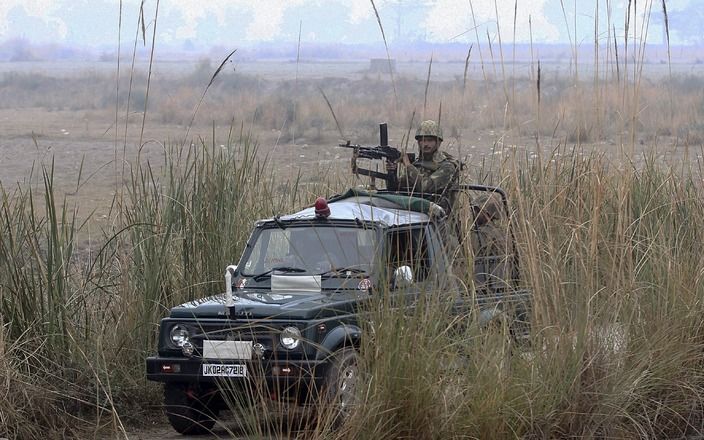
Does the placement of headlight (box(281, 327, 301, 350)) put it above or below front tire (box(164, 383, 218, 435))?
above

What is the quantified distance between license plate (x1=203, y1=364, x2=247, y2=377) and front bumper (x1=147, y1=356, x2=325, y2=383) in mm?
18

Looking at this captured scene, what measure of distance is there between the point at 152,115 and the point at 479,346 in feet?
143

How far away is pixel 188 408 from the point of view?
7617 mm

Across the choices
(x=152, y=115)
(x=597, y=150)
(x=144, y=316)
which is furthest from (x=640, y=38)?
(x=152, y=115)

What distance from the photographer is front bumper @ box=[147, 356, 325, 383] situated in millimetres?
7004

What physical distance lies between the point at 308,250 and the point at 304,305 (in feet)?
2.91

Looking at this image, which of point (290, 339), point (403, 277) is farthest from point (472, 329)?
point (290, 339)

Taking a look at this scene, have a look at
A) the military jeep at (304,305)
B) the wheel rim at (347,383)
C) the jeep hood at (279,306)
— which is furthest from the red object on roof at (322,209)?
the wheel rim at (347,383)

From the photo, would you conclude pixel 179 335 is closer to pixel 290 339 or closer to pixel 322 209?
pixel 290 339

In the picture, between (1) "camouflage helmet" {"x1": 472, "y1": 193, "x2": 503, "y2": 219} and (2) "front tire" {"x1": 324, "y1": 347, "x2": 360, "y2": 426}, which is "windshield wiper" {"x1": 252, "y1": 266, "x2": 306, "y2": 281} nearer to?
(2) "front tire" {"x1": 324, "y1": 347, "x2": 360, "y2": 426}

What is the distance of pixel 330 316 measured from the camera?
741cm

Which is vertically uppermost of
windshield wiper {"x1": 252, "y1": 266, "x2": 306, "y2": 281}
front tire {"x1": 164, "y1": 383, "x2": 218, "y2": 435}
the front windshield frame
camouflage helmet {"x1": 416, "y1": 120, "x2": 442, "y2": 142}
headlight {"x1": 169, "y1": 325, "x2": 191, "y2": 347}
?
camouflage helmet {"x1": 416, "y1": 120, "x2": 442, "y2": 142}

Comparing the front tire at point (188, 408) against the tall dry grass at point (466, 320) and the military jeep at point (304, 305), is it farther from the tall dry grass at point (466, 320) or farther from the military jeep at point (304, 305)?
the tall dry grass at point (466, 320)

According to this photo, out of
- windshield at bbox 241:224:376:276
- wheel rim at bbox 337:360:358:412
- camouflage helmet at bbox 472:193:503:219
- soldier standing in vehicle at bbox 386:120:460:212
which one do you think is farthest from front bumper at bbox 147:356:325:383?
soldier standing in vehicle at bbox 386:120:460:212
